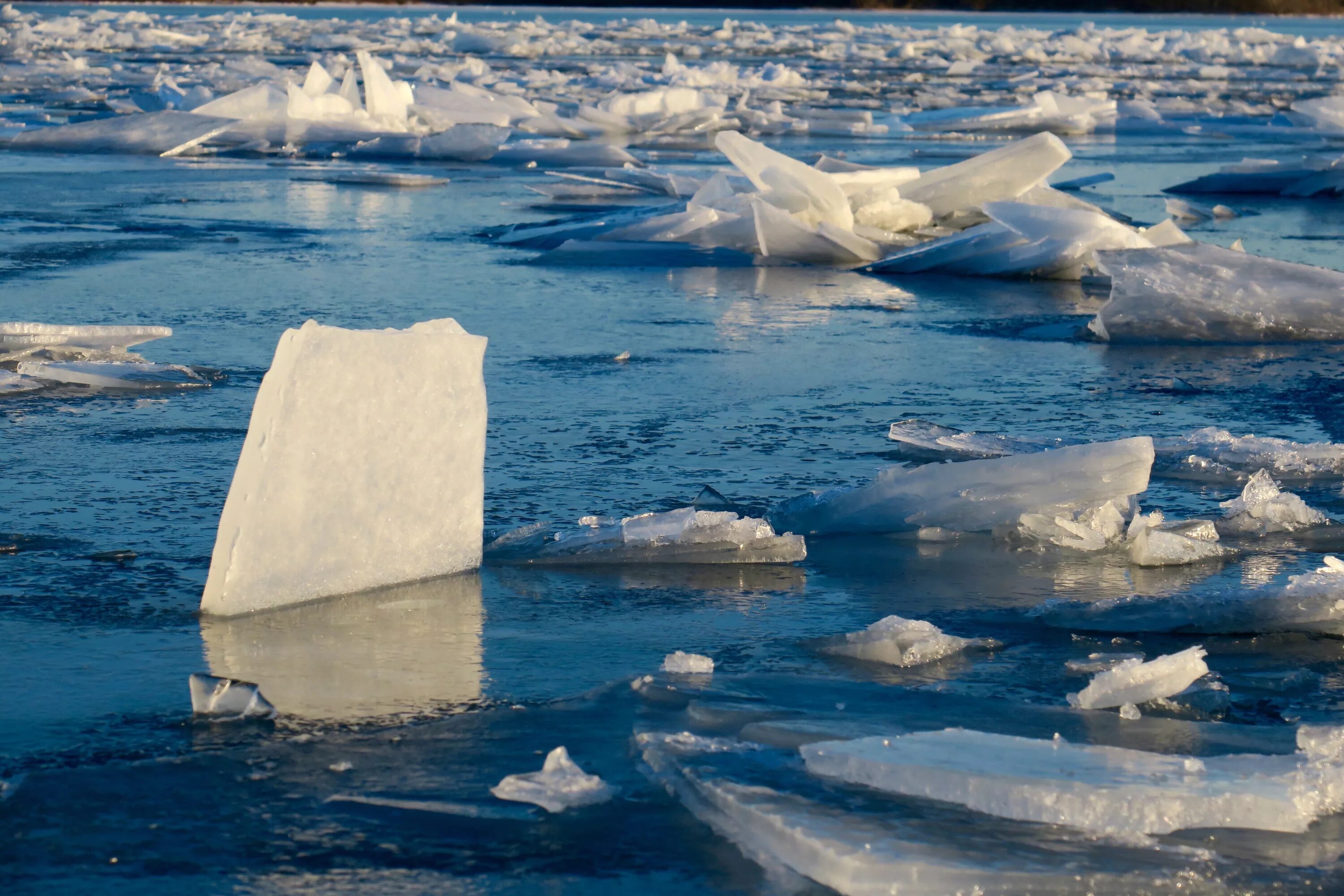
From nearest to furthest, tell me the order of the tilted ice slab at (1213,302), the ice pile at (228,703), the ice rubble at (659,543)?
the ice pile at (228,703)
the ice rubble at (659,543)
the tilted ice slab at (1213,302)

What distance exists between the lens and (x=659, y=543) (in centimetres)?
264

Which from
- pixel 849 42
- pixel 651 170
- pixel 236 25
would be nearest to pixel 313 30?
pixel 236 25

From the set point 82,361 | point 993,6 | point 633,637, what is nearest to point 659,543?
point 633,637

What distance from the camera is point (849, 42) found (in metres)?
34.8

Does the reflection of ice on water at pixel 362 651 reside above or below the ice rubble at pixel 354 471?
below

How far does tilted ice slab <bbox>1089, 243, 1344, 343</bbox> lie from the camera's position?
4.89 m

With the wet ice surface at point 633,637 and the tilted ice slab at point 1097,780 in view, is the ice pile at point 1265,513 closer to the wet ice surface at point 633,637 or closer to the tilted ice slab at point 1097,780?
the wet ice surface at point 633,637

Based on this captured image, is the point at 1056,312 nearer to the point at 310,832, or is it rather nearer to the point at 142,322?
the point at 142,322

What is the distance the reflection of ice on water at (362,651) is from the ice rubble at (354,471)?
0.05m

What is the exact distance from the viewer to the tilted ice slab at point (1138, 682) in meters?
2.02

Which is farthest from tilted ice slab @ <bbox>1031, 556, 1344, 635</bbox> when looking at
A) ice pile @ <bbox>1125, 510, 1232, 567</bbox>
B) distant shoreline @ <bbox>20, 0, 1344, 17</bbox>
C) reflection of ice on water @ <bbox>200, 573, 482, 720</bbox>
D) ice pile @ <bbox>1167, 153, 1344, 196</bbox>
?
distant shoreline @ <bbox>20, 0, 1344, 17</bbox>

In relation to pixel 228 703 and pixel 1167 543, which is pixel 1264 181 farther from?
pixel 228 703

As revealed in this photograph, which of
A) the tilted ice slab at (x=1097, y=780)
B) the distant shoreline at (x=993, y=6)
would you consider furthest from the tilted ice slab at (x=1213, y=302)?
the distant shoreline at (x=993, y=6)

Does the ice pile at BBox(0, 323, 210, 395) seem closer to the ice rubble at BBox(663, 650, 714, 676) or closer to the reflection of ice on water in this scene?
the reflection of ice on water
